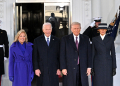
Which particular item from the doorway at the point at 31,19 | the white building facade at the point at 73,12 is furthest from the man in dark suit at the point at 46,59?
the doorway at the point at 31,19

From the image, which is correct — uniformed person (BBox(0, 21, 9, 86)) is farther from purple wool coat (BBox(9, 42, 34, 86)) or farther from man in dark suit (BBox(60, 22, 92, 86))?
man in dark suit (BBox(60, 22, 92, 86))

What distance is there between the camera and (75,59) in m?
3.61

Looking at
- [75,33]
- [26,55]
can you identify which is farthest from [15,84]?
[75,33]

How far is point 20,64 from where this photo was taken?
376 cm

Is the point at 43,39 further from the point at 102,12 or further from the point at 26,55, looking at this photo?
the point at 102,12

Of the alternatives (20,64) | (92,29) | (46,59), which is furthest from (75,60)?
(92,29)

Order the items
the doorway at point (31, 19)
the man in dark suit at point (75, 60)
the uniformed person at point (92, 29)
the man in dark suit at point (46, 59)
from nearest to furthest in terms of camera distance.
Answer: the man in dark suit at point (75, 60)
the man in dark suit at point (46, 59)
the uniformed person at point (92, 29)
the doorway at point (31, 19)

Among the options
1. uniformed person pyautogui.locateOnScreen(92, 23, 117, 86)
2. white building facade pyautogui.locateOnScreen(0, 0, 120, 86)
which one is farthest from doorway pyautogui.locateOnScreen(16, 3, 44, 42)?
uniformed person pyautogui.locateOnScreen(92, 23, 117, 86)

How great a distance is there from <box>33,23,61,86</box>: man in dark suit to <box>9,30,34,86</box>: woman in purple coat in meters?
0.15

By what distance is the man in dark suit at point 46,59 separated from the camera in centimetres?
376

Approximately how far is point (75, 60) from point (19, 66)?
43.8 inches

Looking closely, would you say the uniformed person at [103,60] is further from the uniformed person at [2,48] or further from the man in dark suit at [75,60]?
the uniformed person at [2,48]

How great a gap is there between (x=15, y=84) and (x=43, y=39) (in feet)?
3.45

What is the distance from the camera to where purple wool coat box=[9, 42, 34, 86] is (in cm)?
377
